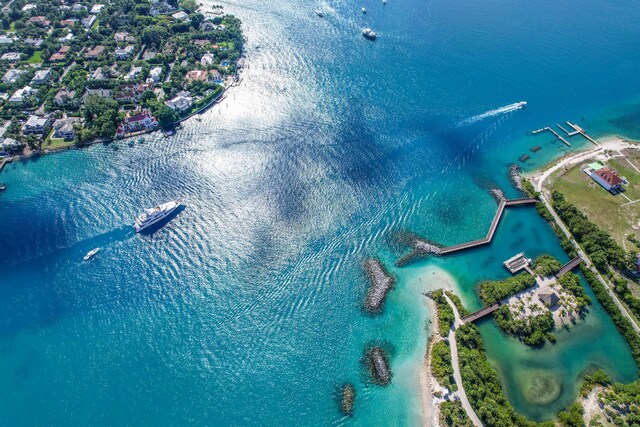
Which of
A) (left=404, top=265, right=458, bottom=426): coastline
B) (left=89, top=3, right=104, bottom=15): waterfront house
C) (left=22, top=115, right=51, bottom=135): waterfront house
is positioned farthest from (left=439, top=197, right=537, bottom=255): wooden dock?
(left=89, top=3, right=104, bottom=15): waterfront house

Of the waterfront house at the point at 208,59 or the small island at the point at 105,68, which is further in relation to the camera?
the waterfront house at the point at 208,59

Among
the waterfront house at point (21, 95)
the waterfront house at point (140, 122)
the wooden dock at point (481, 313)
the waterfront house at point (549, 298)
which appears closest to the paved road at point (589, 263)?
the waterfront house at point (549, 298)

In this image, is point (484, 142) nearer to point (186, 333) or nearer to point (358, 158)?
point (358, 158)

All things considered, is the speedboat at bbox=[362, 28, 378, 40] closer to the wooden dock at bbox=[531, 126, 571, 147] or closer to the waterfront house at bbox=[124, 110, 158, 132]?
the wooden dock at bbox=[531, 126, 571, 147]

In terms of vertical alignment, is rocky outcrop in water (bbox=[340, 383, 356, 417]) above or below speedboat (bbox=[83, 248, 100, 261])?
below

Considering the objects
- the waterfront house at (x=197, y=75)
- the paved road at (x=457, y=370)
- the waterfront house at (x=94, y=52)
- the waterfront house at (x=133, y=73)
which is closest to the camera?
the paved road at (x=457, y=370)

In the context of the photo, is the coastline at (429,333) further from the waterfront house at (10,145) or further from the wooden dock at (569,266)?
the waterfront house at (10,145)

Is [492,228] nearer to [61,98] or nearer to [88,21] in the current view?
[61,98]
